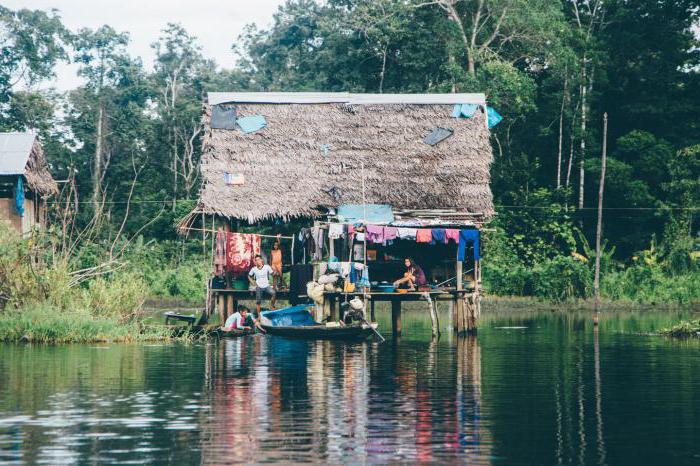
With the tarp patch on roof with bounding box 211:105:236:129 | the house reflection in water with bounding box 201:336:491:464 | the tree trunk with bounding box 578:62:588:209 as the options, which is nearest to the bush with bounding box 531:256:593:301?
the tree trunk with bounding box 578:62:588:209

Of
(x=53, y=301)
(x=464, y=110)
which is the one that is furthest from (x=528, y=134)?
(x=53, y=301)

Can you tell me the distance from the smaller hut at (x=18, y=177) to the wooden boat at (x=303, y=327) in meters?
8.49

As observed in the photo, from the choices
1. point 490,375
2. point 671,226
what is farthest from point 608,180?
point 490,375

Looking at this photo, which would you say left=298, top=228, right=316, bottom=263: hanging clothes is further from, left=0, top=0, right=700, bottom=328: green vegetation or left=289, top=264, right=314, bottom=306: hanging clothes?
left=0, top=0, right=700, bottom=328: green vegetation

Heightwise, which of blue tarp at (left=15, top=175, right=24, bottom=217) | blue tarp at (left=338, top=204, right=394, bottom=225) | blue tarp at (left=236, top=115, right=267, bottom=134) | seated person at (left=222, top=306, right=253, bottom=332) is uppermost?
blue tarp at (left=236, top=115, right=267, bottom=134)

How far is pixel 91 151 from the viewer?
147 ft

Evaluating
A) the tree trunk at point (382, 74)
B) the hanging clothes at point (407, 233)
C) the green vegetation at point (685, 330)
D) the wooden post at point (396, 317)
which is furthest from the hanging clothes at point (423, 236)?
the tree trunk at point (382, 74)

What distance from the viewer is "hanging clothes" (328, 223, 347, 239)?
25312mm

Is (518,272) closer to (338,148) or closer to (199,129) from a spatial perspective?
(338,148)

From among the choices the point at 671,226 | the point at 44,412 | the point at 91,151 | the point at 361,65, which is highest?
the point at 361,65

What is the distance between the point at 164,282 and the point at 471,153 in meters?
13.0

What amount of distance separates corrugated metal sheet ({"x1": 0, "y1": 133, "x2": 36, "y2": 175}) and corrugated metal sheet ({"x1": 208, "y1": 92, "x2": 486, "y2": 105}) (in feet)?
17.3

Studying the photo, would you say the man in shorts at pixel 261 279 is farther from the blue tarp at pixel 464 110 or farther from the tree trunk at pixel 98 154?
the tree trunk at pixel 98 154

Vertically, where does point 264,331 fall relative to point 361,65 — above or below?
below
